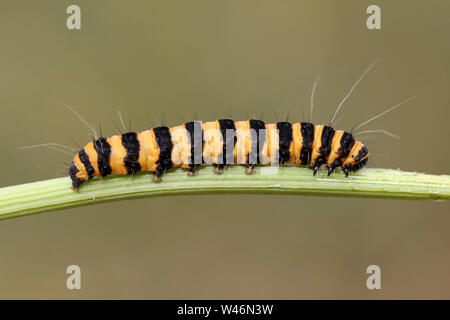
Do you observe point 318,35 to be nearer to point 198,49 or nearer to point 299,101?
point 299,101

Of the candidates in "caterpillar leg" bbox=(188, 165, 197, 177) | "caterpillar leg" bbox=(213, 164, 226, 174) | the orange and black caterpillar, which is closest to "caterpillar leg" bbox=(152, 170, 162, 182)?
the orange and black caterpillar

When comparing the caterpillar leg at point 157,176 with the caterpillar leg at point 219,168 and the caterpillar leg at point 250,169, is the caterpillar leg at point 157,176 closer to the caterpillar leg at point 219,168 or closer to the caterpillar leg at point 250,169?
the caterpillar leg at point 219,168

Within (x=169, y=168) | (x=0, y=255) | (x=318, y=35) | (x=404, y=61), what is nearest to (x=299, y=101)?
(x=318, y=35)

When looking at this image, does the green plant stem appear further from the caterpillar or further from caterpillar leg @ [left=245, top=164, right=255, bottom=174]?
the caterpillar

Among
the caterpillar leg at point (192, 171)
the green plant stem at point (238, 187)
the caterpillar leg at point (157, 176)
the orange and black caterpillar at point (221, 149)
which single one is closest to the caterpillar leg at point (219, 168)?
the orange and black caterpillar at point (221, 149)

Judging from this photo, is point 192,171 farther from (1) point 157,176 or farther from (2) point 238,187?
(2) point 238,187

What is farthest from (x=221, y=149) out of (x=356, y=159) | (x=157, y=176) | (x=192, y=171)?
(x=356, y=159)
